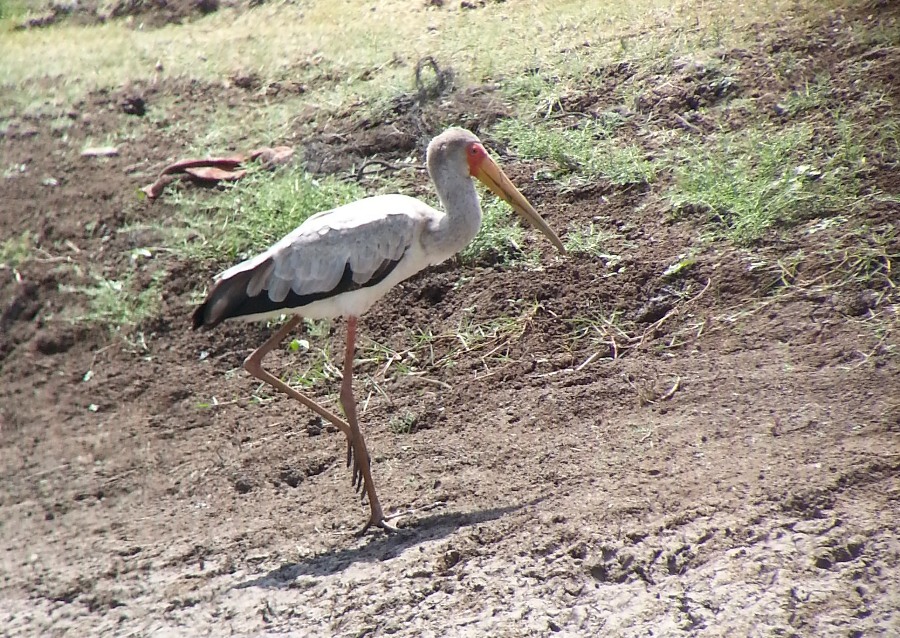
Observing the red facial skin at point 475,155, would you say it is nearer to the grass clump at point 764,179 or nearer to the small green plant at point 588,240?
the small green plant at point 588,240

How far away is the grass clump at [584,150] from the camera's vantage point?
6.28 m

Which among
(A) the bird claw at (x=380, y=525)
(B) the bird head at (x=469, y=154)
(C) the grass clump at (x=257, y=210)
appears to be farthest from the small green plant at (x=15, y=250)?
(A) the bird claw at (x=380, y=525)

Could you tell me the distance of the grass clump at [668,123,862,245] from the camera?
217 inches

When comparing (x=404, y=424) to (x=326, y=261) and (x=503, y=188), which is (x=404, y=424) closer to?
(x=326, y=261)

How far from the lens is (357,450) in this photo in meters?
4.75

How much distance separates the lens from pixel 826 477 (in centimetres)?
387

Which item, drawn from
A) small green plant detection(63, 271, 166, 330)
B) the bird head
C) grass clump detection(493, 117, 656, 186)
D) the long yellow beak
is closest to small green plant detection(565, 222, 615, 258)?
grass clump detection(493, 117, 656, 186)

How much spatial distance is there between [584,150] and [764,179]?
116cm

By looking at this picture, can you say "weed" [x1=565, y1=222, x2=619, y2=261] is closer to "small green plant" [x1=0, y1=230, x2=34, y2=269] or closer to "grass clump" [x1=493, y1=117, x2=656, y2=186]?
"grass clump" [x1=493, y1=117, x2=656, y2=186]

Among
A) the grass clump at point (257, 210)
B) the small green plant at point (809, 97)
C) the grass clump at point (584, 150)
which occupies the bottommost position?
the grass clump at point (257, 210)

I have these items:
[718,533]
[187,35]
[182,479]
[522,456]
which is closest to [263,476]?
[182,479]

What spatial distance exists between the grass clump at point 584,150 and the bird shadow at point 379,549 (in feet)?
8.41

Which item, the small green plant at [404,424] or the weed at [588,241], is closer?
the small green plant at [404,424]

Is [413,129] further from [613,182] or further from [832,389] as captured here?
[832,389]
